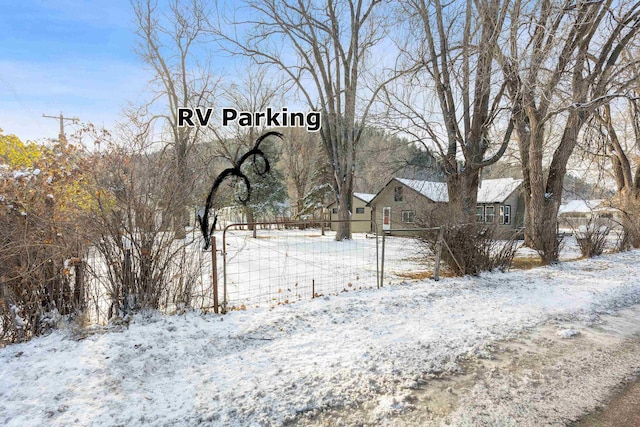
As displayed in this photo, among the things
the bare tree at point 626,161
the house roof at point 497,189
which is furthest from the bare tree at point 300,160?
the bare tree at point 626,161

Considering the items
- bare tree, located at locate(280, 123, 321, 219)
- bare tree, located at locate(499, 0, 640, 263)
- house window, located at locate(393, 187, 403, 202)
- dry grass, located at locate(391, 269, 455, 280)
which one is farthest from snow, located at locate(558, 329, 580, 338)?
bare tree, located at locate(280, 123, 321, 219)

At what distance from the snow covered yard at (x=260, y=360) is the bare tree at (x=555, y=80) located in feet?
18.0

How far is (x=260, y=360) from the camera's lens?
3.16 meters

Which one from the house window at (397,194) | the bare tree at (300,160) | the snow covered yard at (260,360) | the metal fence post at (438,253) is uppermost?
the bare tree at (300,160)

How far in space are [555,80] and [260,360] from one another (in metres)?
9.37

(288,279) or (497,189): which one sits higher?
(497,189)

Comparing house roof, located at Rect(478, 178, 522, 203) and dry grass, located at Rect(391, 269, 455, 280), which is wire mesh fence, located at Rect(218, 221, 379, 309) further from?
house roof, located at Rect(478, 178, 522, 203)

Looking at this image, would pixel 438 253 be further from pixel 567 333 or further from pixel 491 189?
pixel 491 189

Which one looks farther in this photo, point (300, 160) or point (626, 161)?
point (300, 160)

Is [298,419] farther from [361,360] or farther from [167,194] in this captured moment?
[167,194]

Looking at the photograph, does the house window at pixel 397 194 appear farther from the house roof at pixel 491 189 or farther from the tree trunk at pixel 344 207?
the tree trunk at pixel 344 207

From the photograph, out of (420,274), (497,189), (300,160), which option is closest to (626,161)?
(497,189)

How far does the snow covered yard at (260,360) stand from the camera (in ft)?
7.85

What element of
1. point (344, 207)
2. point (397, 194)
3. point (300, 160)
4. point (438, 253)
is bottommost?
point (438, 253)
